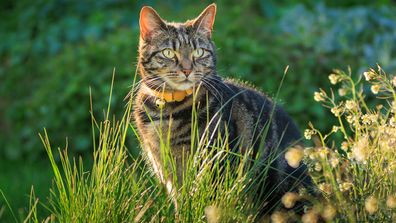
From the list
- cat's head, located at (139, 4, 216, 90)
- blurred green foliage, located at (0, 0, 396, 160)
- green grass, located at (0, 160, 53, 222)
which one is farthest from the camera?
blurred green foliage, located at (0, 0, 396, 160)

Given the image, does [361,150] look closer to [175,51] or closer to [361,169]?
[361,169]

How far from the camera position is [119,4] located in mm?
7617

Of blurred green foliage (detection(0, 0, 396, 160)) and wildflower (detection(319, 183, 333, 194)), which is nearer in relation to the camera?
wildflower (detection(319, 183, 333, 194))

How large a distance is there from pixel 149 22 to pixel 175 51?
0.71 feet

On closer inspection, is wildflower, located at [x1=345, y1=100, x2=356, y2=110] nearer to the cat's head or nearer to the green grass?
the cat's head

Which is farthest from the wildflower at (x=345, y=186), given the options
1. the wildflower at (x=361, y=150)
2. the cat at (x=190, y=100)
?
the cat at (x=190, y=100)

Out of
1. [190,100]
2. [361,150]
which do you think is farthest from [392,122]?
[190,100]

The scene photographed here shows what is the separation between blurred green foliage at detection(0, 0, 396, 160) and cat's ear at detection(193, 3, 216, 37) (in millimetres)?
1897

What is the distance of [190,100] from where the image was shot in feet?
12.0

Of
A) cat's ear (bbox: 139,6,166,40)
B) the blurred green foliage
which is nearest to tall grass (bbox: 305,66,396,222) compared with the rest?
cat's ear (bbox: 139,6,166,40)

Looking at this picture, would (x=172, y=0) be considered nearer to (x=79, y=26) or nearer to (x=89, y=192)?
(x=79, y=26)

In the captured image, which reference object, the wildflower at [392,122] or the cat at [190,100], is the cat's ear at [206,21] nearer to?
the cat at [190,100]

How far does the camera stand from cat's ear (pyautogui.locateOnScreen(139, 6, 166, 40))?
377 cm

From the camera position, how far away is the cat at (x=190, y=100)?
3.57 metres
